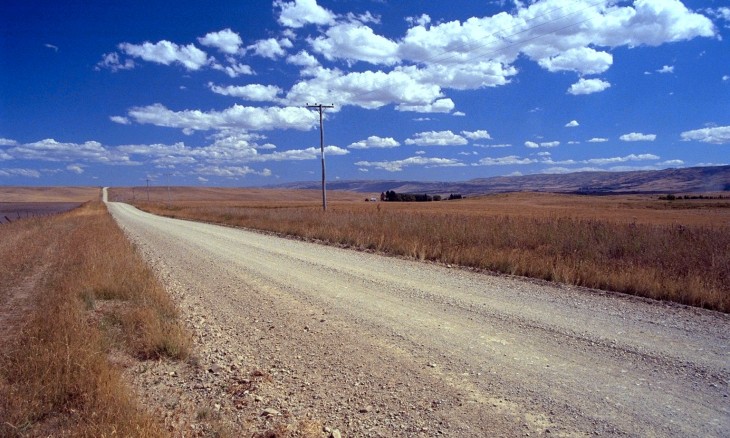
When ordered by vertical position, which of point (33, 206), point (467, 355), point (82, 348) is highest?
point (82, 348)

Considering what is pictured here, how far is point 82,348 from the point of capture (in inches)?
199

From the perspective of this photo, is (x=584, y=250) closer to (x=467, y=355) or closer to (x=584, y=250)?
(x=584, y=250)

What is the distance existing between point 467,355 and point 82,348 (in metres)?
4.19

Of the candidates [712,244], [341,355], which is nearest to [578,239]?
[712,244]

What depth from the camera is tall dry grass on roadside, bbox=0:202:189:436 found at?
4.00 metres

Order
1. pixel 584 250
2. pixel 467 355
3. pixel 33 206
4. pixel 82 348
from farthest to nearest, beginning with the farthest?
1. pixel 33 206
2. pixel 584 250
3. pixel 467 355
4. pixel 82 348

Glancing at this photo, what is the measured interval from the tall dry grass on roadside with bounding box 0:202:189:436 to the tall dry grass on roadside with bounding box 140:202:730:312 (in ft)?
25.6

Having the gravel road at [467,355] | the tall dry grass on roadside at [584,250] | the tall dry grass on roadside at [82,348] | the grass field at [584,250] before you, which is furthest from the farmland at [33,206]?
the gravel road at [467,355]

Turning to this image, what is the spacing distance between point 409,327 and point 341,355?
4.46 feet

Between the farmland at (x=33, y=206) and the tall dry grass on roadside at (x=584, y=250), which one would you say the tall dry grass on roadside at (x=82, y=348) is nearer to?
the tall dry grass on roadside at (x=584, y=250)

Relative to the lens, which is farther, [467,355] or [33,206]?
[33,206]

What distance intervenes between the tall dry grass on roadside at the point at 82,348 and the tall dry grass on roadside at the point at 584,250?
7789 millimetres

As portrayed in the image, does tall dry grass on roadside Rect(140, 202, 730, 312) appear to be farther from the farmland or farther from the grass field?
the farmland

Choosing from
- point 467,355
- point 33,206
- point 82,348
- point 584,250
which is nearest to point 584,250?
point 584,250
